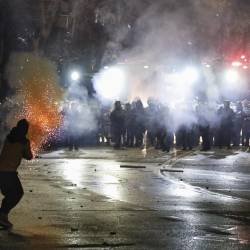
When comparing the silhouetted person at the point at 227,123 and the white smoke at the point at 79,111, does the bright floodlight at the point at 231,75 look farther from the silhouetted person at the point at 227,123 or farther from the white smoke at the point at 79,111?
the white smoke at the point at 79,111

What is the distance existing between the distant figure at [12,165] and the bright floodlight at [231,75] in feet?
93.5

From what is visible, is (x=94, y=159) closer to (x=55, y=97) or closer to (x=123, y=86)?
(x=55, y=97)

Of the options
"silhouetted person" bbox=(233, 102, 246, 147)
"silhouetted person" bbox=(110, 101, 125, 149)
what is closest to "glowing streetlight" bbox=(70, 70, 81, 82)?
"silhouetted person" bbox=(110, 101, 125, 149)

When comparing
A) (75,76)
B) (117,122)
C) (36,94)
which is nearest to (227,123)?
(117,122)

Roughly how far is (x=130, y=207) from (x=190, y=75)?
2470cm

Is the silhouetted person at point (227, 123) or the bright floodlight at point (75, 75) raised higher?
the bright floodlight at point (75, 75)

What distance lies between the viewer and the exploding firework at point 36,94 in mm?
28031

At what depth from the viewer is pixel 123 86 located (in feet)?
126

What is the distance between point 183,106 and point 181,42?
5204 millimetres

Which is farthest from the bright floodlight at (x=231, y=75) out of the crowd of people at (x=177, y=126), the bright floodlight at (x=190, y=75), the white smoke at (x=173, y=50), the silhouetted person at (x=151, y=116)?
the silhouetted person at (x=151, y=116)

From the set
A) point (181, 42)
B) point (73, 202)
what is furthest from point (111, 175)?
point (181, 42)

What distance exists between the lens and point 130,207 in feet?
Answer: 37.6

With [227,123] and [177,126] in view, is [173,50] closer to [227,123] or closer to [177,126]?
[227,123]

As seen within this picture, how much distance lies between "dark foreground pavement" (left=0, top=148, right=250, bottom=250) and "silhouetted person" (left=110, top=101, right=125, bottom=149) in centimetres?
859
